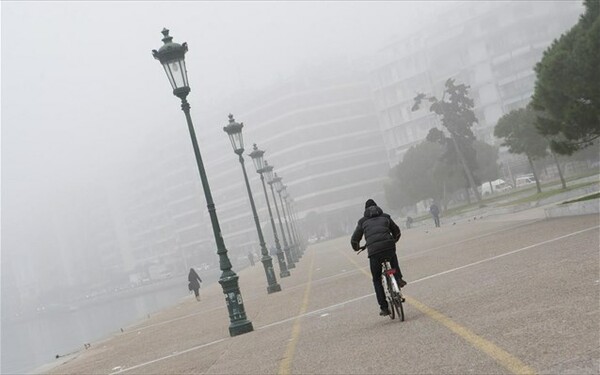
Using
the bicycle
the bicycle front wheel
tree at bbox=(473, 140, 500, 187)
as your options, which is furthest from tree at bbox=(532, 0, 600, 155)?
tree at bbox=(473, 140, 500, 187)

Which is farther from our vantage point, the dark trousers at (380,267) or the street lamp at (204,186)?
the street lamp at (204,186)

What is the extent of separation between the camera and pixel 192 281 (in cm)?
3666

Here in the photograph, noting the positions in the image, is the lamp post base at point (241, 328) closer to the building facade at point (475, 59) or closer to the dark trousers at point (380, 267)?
the dark trousers at point (380, 267)

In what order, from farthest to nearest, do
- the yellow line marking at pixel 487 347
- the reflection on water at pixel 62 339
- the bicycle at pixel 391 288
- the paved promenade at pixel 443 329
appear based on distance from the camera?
the reflection on water at pixel 62 339 < the bicycle at pixel 391 288 < the paved promenade at pixel 443 329 < the yellow line marking at pixel 487 347

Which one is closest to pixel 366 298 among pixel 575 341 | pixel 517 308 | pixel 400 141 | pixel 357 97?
pixel 517 308

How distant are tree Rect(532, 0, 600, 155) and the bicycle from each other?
500 inches

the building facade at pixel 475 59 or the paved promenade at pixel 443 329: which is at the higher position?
the building facade at pixel 475 59

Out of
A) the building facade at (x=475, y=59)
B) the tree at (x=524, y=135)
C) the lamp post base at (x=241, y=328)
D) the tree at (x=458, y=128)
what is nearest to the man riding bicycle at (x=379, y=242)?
the lamp post base at (x=241, y=328)

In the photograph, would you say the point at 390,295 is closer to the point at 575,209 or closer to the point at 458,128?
the point at 575,209

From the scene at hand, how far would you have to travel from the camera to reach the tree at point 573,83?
65.5ft

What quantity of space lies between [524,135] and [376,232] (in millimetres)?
43215

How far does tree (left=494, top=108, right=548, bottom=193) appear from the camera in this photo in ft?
163

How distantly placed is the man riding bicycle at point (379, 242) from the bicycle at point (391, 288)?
0.07m

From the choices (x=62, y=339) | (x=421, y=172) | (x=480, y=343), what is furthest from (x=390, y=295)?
(x=62, y=339)
